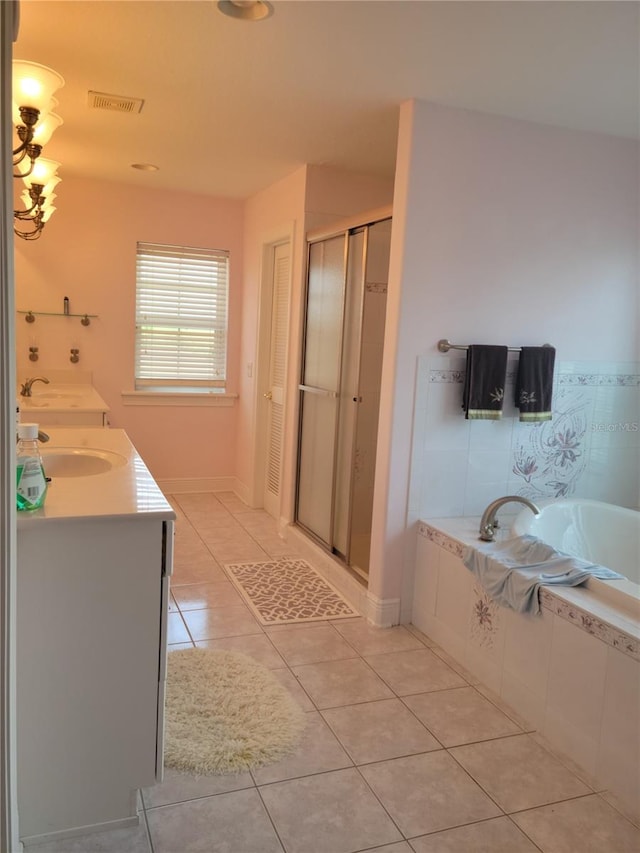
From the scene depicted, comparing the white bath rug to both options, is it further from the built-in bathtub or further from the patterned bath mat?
the built-in bathtub

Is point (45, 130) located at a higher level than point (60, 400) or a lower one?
higher

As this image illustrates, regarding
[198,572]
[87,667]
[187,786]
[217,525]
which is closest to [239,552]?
[198,572]

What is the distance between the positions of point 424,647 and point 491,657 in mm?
404

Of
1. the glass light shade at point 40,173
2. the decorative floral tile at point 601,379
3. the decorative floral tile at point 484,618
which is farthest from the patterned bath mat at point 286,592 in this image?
the glass light shade at point 40,173

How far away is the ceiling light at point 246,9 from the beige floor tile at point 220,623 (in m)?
2.40

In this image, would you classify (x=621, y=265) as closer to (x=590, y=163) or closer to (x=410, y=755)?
(x=590, y=163)

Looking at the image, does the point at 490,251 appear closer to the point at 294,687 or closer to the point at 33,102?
the point at 33,102

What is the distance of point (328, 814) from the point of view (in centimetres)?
190

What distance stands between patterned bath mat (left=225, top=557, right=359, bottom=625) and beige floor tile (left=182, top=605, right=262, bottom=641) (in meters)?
0.06

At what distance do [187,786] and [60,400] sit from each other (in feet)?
9.14

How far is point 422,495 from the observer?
312 centimetres

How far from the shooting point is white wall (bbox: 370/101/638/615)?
115 inches

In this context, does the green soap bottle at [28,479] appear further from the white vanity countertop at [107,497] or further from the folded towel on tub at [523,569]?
the folded towel on tub at [523,569]

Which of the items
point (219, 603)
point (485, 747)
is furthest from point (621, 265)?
point (219, 603)
